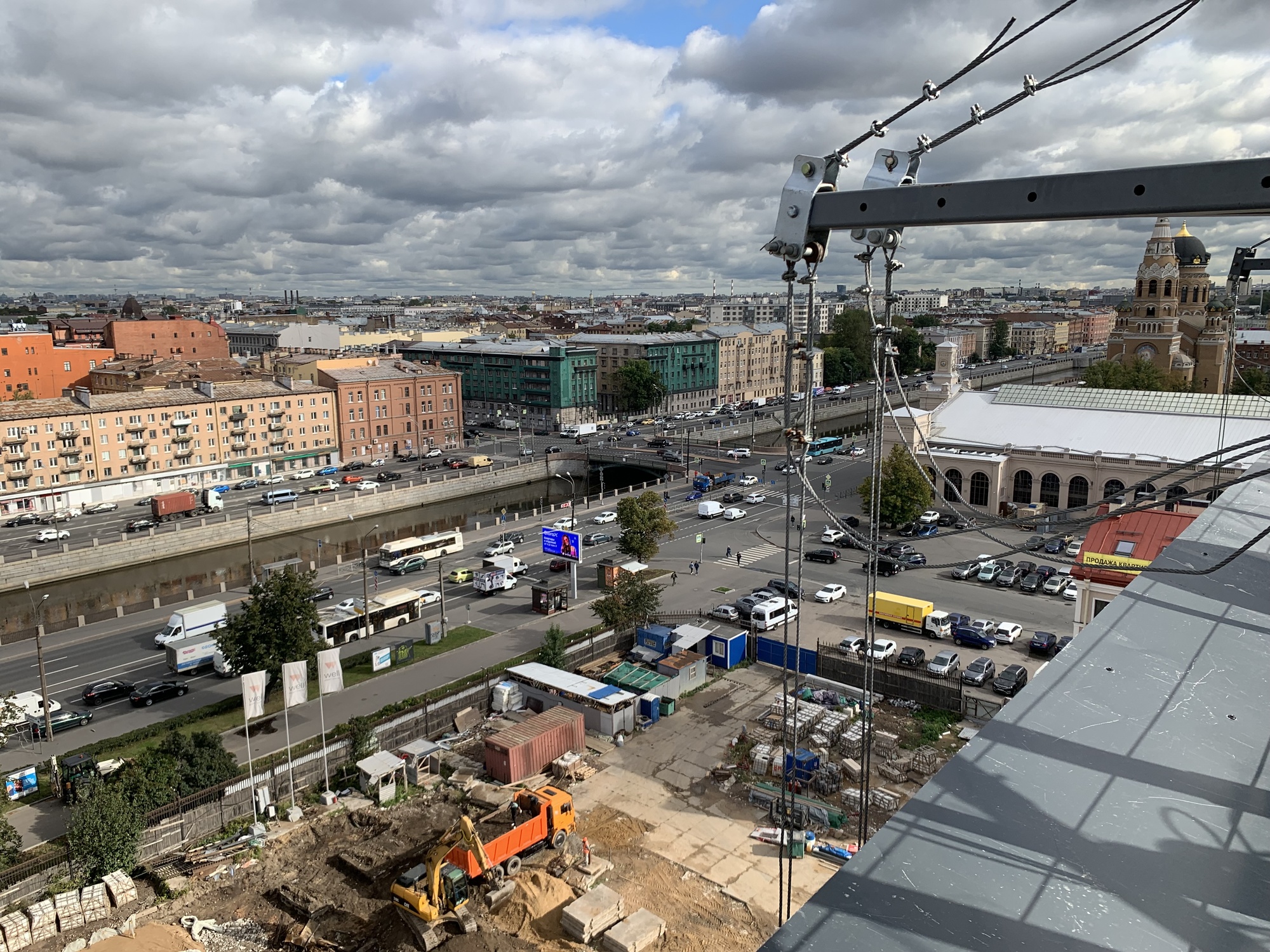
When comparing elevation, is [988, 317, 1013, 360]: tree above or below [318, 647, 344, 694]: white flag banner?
above

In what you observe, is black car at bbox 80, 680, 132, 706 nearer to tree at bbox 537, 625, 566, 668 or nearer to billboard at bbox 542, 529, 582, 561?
tree at bbox 537, 625, 566, 668

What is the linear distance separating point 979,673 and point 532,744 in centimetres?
981

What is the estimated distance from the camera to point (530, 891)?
11711 millimetres

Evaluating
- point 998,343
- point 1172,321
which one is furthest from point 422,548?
point 998,343

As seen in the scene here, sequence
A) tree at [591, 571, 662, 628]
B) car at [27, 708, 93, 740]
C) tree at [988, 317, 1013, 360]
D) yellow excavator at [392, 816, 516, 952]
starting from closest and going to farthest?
yellow excavator at [392, 816, 516, 952]
car at [27, 708, 93, 740]
tree at [591, 571, 662, 628]
tree at [988, 317, 1013, 360]

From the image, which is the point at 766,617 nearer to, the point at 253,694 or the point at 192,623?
the point at 253,694

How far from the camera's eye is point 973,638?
21.0 metres

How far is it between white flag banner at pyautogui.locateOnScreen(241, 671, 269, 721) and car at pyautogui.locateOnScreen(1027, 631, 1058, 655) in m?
16.8

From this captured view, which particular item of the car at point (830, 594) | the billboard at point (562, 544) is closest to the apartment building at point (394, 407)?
the billboard at point (562, 544)

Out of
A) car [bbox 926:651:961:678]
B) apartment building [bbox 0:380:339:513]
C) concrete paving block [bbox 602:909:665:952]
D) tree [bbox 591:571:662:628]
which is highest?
apartment building [bbox 0:380:339:513]

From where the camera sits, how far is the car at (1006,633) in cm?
2114

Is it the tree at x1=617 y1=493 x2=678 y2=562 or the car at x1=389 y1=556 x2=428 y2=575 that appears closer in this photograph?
the tree at x1=617 y1=493 x2=678 y2=562

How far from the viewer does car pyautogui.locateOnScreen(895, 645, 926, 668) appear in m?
19.6

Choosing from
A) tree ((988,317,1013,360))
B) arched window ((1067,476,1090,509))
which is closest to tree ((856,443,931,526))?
arched window ((1067,476,1090,509))
